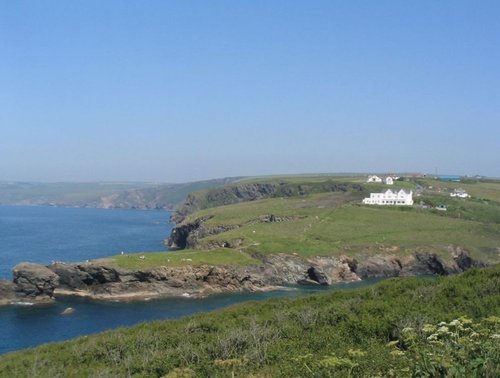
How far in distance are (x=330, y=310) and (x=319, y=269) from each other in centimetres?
5842

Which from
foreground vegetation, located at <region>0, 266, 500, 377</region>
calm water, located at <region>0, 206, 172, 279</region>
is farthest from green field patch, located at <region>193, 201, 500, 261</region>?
foreground vegetation, located at <region>0, 266, 500, 377</region>

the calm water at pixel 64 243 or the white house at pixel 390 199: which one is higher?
the white house at pixel 390 199

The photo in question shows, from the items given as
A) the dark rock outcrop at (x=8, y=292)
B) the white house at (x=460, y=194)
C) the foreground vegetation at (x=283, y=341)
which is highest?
the white house at (x=460, y=194)

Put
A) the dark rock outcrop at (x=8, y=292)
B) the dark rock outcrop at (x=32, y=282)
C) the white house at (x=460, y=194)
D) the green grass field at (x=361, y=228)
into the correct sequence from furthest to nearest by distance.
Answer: the white house at (x=460, y=194) < the green grass field at (x=361, y=228) < the dark rock outcrop at (x=32, y=282) < the dark rock outcrop at (x=8, y=292)

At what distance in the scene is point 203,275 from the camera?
81.1 meters

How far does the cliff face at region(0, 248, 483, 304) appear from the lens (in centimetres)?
7162

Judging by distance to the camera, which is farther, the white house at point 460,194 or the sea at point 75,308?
the white house at point 460,194

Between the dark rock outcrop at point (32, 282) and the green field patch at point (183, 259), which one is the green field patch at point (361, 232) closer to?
the green field patch at point (183, 259)

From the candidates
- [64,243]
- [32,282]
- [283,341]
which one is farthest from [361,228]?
[283,341]

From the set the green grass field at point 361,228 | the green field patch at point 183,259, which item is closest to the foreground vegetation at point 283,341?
the green field patch at point 183,259

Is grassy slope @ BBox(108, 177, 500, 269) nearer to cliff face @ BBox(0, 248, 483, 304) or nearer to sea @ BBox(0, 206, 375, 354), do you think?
cliff face @ BBox(0, 248, 483, 304)

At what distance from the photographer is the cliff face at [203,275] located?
71.6m

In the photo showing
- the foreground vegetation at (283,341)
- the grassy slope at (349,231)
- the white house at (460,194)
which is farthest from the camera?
the white house at (460,194)

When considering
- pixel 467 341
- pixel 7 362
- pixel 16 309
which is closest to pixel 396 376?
pixel 467 341
